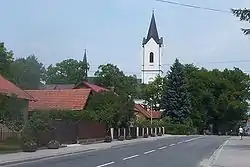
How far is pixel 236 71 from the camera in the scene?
113938mm

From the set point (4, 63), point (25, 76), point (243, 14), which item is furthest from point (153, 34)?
point (243, 14)

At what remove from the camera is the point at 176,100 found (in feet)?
317

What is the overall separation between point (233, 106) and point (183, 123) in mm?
13989

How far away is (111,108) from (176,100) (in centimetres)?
4639

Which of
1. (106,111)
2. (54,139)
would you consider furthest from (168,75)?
(54,139)

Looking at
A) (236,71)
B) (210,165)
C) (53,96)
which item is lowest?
(210,165)

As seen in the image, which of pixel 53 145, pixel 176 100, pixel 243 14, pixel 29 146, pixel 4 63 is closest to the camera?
pixel 29 146

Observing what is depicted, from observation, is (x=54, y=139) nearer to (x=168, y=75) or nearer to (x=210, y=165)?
(x=210, y=165)

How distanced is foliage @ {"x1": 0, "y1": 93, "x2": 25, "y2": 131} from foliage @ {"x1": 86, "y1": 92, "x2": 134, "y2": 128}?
17175mm

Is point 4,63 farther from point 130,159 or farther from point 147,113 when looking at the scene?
point 130,159

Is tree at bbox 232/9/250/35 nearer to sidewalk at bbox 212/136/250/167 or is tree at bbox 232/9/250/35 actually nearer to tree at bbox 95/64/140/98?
sidewalk at bbox 212/136/250/167

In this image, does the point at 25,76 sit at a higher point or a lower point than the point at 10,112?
higher

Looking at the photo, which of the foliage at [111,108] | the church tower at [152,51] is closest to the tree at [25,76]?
the foliage at [111,108]

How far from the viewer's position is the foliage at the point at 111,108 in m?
51.3
